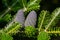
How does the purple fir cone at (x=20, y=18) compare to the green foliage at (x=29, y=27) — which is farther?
the purple fir cone at (x=20, y=18)

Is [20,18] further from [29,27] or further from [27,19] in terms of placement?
[29,27]

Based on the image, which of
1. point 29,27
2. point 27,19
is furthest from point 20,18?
point 29,27

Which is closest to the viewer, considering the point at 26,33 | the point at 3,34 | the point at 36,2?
the point at 3,34

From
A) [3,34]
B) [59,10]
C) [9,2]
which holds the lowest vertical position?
[3,34]

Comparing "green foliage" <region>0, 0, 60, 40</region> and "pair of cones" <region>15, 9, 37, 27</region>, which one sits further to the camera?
"pair of cones" <region>15, 9, 37, 27</region>

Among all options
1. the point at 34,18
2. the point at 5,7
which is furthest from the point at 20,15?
the point at 5,7

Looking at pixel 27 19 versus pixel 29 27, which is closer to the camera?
pixel 29 27

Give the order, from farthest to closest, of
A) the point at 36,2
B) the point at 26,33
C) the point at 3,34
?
the point at 36,2, the point at 26,33, the point at 3,34

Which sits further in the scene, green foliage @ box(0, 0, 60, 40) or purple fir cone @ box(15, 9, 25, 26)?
purple fir cone @ box(15, 9, 25, 26)

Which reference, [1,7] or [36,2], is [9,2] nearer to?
[1,7]

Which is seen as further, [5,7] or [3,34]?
[5,7]

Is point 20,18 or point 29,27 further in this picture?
point 20,18
